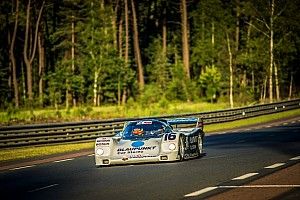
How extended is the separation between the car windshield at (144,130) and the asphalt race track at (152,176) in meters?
0.91

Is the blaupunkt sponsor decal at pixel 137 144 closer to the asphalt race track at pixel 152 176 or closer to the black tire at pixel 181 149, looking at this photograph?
the asphalt race track at pixel 152 176

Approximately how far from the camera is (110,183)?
573 inches

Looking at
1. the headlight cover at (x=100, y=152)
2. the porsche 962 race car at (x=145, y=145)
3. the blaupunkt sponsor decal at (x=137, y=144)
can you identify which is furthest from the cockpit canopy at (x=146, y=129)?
the headlight cover at (x=100, y=152)

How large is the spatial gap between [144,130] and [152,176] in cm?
399

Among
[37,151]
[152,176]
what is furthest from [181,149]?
[37,151]

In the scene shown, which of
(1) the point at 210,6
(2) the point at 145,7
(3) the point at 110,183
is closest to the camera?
(3) the point at 110,183

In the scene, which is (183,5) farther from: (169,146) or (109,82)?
(169,146)

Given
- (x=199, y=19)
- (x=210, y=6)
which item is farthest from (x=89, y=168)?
(x=199, y=19)

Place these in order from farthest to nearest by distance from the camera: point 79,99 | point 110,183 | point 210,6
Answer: point 210,6 < point 79,99 < point 110,183

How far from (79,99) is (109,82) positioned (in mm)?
6454

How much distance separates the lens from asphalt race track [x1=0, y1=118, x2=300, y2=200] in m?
12.8

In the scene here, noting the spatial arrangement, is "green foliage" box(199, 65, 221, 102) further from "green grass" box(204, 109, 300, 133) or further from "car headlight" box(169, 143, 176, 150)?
"car headlight" box(169, 143, 176, 150)

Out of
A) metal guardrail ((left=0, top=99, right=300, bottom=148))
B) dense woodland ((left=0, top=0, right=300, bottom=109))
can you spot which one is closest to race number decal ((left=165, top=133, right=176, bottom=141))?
metal guardrail ((left=0, top=99, right=300, bottom=148))

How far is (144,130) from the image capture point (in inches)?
766
